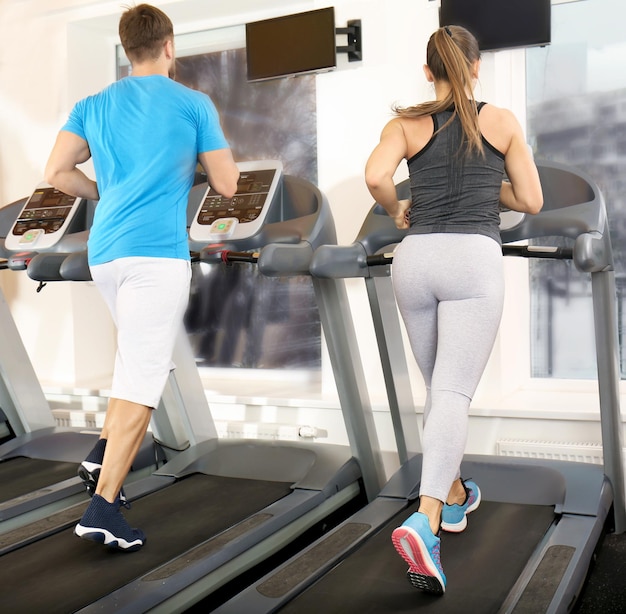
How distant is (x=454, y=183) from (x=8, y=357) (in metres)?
2.53

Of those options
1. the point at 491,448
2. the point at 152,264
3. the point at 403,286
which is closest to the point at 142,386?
the point at 152,264

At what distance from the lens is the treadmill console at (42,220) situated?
10.8 ft

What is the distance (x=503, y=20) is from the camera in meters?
3.20

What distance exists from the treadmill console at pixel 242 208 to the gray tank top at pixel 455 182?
964 millimetres

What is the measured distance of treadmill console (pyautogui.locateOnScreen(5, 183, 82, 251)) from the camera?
3291mm

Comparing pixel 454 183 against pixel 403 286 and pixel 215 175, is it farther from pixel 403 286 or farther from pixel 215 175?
pixel 215 175

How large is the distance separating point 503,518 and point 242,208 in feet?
4.68

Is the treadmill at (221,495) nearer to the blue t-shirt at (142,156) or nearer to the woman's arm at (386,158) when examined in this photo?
the blue t-shirt at (142,156)

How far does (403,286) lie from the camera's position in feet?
6.82

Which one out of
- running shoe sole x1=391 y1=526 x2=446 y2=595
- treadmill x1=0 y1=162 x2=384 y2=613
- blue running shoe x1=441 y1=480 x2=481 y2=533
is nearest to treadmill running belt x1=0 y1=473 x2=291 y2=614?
treadmill x1=0 y1=162 x2=384 y2=613

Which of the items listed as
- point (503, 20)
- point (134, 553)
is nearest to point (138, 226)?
point (134, 553)

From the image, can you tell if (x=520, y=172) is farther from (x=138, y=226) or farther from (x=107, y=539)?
(x=107, y=539)

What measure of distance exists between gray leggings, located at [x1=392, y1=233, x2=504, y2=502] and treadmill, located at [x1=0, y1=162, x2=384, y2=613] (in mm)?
703

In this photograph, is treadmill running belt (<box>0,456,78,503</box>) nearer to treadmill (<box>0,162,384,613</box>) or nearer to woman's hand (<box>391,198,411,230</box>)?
treadmill (<box>0,162,384,613</box>)
